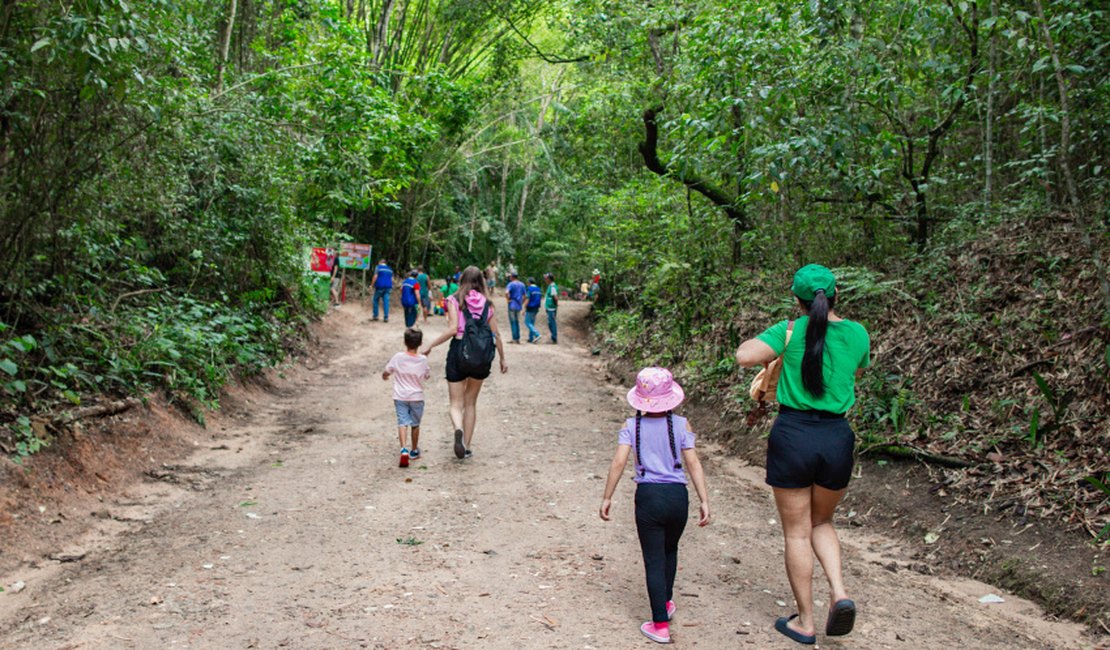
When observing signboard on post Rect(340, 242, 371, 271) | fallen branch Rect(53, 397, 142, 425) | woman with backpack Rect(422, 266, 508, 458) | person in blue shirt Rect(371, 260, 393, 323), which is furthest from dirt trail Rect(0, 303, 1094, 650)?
signboard on post Rect(340, 242, 371, 271)

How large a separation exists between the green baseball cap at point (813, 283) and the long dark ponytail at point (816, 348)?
5cm

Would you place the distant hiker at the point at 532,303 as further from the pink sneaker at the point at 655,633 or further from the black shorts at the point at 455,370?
the pink sneaker at the point at 655,633

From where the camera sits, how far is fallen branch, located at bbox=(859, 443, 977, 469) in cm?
684

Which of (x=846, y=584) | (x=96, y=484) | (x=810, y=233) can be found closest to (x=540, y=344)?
(x=810, y=233)

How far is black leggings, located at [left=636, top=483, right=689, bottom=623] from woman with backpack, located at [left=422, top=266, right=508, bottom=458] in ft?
14.0

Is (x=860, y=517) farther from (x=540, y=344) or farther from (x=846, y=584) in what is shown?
(x=540, y=344)

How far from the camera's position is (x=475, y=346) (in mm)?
8641

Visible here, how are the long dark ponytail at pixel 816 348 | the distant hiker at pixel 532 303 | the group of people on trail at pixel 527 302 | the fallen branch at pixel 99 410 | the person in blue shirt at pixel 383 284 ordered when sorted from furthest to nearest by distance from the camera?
the person in blue shirt at pixel 383 284 → the distant hiker at pixel 532 303 → the group of people on trail at pixel 527 302 → the fallen branch at pixel 99 410 → the long dark ponytail at pixel 816 348

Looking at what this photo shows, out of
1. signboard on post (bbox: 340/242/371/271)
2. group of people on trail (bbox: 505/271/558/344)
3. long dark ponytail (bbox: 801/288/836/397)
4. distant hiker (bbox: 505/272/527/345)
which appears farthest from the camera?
signboard on post (bbox: 340/242/371/271)

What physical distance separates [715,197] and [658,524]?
10428 millimetres

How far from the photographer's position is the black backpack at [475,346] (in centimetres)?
862

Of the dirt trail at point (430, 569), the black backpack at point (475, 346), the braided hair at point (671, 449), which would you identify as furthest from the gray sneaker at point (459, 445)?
the braided hair at point (671, 449)

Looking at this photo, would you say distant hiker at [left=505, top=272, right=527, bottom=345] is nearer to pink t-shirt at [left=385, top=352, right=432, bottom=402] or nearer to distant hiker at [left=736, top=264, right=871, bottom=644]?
pink t-shirt at [left=385, top=352, right=432, bottom=402]

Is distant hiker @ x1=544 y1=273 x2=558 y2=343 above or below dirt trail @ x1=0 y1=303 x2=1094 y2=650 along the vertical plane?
above
